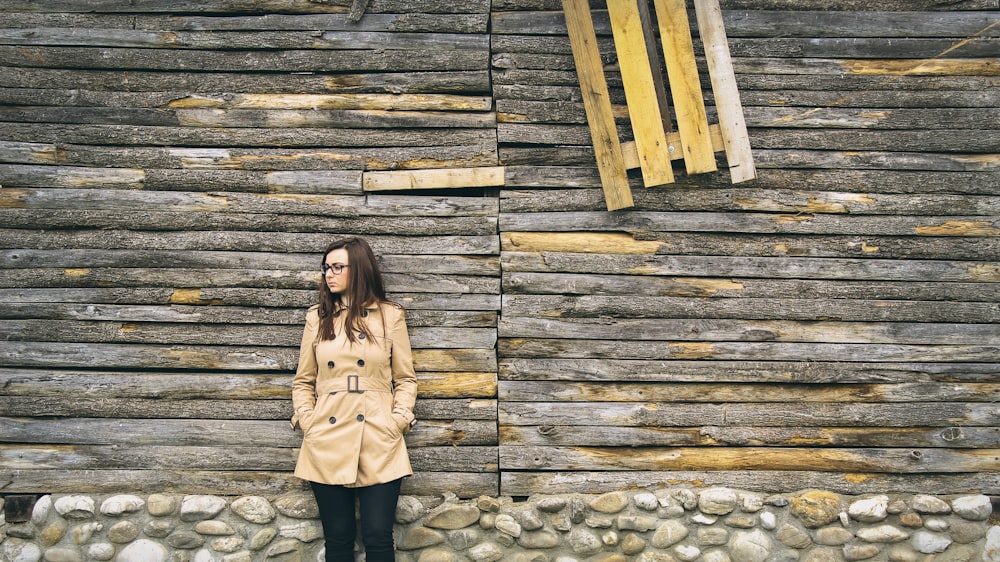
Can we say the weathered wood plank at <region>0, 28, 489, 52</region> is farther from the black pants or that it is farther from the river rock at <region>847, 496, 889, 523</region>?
the river rock at <region>847, 496, 889, 523</region>

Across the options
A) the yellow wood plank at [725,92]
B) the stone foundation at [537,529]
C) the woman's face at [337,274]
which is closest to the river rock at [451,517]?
the stone foundation at [537,529]

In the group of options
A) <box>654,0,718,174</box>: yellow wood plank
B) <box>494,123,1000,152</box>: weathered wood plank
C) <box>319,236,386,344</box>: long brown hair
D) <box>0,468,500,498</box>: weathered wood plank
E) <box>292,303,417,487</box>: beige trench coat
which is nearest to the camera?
<box>292,303,417,487</box>: beige trench coat

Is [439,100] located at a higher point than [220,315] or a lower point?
higher

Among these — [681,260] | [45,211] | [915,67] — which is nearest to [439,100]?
[681,260]

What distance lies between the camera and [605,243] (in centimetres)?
492

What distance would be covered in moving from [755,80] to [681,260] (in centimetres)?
125

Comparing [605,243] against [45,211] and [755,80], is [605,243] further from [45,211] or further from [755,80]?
[45,211]

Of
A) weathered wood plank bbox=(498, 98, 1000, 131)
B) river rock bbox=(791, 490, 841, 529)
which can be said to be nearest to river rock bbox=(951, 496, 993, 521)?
river rock bbox=(791, 490, 841, 529)

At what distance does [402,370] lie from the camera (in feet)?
15.0

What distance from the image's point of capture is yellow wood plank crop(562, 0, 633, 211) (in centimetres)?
478

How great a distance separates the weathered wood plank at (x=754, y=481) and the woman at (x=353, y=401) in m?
0.86

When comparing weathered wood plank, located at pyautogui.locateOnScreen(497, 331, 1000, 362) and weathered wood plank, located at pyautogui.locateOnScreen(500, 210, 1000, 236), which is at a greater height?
weathered wood plank, located at pyautogui.locateOnScreen(500, 210, 1000, 236)

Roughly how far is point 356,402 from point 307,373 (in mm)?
389

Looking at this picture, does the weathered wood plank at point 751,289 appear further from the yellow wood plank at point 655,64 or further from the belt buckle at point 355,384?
the belt buckle at point 355,384
